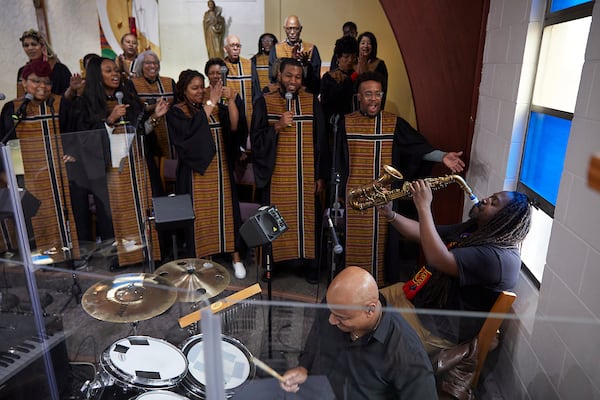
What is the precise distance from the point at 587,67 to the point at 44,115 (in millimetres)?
3577

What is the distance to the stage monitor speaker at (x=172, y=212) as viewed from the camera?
296 cm

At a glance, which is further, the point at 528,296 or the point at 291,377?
the point at 528,296

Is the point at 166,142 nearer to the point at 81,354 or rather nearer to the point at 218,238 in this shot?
the point at 218,238

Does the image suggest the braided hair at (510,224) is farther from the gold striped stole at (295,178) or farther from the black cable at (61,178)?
the black cable at (61,178)

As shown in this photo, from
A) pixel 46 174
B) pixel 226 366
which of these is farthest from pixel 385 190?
pixel 46 174

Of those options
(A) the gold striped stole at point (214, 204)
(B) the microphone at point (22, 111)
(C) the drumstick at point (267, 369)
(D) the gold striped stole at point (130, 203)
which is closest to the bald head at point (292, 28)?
(A) the gold striped stole at point (214, 204)

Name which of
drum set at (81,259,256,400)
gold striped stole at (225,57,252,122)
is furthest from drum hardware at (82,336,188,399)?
gold striped stole at (225,57,252,122)

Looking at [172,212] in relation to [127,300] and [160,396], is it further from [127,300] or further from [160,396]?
[160,396]

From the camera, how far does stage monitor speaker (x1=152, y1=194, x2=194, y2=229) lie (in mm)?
2963

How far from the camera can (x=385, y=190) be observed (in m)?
2.96

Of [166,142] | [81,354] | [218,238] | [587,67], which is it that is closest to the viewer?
[587,67]

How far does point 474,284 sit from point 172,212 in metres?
1.81

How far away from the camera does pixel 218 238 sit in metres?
4.09

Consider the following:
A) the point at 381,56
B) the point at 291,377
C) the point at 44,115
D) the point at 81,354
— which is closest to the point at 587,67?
the point at 291,377
